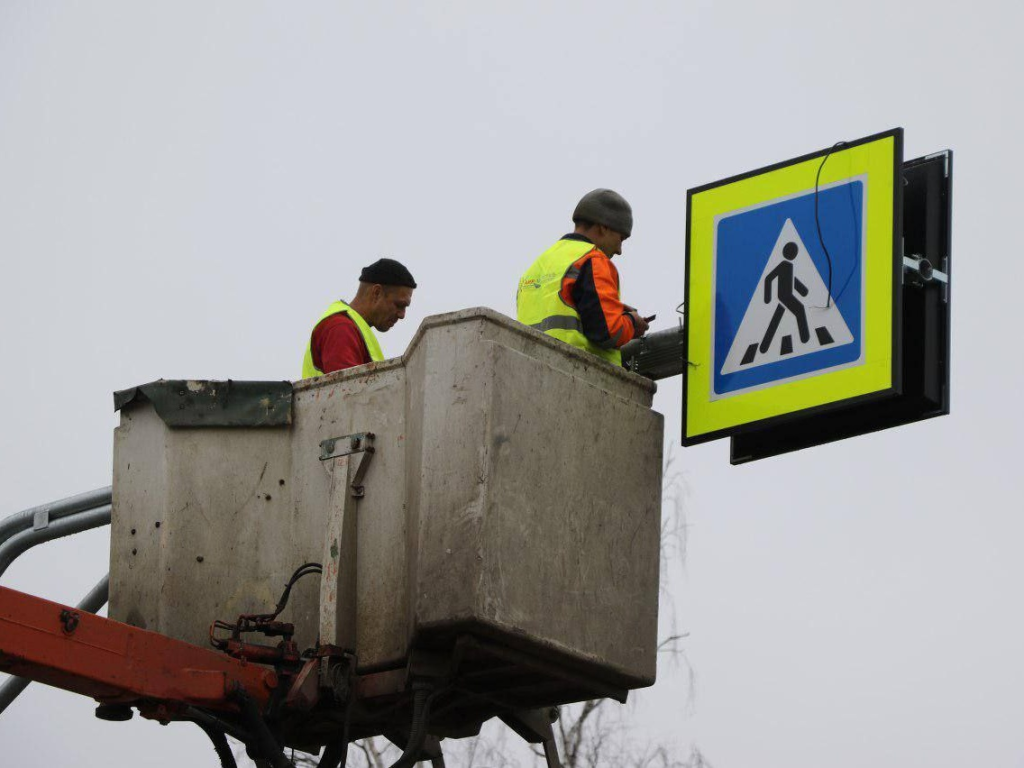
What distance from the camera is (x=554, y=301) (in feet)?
32.6

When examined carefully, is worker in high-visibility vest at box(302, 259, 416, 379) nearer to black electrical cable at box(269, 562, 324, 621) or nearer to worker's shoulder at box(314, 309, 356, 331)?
worker's shoulder at box(314, 309, 356, 331)

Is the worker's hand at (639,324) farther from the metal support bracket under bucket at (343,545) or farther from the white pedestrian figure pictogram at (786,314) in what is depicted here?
the metal support bracket under bucket at (343,545)

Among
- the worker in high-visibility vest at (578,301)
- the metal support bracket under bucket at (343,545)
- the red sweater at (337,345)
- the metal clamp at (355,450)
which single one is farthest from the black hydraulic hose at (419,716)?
the red sweater at (337,345)

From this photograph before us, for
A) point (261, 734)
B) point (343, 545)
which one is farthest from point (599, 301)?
point (261, 734)

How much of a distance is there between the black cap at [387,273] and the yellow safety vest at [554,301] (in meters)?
1.30

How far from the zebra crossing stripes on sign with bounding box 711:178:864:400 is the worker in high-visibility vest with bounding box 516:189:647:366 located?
44 centimetres

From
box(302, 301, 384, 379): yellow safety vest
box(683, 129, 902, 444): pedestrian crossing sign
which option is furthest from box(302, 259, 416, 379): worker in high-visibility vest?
box(683, 129, 902, 444): pedestrian crossing sign

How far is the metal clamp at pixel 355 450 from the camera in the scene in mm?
9156

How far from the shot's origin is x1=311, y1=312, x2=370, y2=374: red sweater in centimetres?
1030

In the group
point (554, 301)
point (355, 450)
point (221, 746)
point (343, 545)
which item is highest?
point (554, 301)

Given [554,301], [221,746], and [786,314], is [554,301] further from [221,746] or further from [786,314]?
[221,746]

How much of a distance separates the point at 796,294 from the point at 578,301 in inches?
38.0

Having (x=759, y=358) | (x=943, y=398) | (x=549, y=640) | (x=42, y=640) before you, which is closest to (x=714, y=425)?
(x=759, y=358)

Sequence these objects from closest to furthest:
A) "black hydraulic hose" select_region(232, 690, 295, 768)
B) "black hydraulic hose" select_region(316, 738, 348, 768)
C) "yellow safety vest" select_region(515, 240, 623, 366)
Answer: "black hydraulic hose" select_region(232, 690, 295, 768), "black hydraulic hose" select_region(316, 738, 348, 768), "yellow safety vest" select_region(515, 240, 623, 366)
